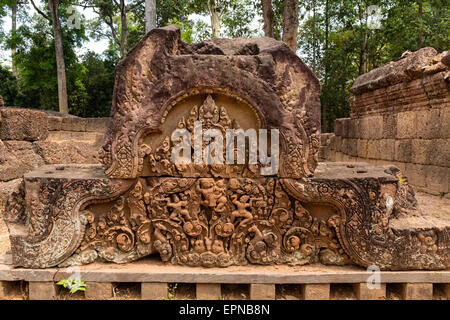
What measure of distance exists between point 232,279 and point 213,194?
728 mm

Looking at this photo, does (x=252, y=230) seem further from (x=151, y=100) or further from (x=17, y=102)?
(x=17, y=102)

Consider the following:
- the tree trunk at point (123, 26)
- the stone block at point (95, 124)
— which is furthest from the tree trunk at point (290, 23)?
the tree trunk at point (123, 26)

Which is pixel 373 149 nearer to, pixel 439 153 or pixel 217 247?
pixel 439 153


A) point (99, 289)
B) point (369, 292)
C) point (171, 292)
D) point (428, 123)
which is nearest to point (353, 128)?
point (428, 123)

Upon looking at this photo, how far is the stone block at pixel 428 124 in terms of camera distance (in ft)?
17.1

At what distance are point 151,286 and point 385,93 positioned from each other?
6.32 meters

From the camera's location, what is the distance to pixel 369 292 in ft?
8.29

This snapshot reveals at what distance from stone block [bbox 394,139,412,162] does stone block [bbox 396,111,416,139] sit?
0.34 ft

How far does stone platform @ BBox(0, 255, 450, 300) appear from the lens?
2510 millimetres

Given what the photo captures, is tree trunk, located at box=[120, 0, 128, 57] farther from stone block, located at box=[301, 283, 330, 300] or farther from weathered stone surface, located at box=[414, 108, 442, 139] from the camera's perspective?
stone block, located at box=[301, 283, 330, 300]

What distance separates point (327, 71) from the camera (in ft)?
51.1

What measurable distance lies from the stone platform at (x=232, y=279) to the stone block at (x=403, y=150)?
4021 millimetres

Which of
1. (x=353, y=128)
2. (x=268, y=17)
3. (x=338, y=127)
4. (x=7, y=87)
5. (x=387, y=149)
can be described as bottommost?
(x=387, y=149)

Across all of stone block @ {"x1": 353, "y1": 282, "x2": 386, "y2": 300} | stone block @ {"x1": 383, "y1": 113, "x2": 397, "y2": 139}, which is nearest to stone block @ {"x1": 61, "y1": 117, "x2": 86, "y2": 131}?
stone block @ {"x1": 383, "y1": 113, "x2": 397, "y2": 139}
